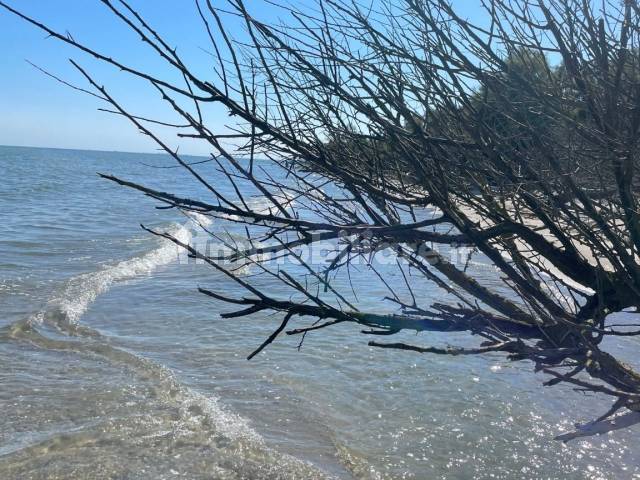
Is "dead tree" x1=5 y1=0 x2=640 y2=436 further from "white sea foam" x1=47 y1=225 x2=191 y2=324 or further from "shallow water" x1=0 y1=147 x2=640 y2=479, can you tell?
"white sea foam" x1=47 y1=225 x2=191 y2=324

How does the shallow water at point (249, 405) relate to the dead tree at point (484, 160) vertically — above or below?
below

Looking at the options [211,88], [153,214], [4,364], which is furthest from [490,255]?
[153,214]

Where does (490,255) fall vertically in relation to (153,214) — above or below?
above

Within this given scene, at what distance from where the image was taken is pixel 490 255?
7.28 ft

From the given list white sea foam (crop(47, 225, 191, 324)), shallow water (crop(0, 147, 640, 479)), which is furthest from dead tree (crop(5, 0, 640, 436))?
white sea foam (crop(47, 225, 191, 324))

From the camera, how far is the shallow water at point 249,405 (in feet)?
17.4

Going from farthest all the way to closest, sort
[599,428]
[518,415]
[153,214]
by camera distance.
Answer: [153,214] → [518,415] → [599,428]

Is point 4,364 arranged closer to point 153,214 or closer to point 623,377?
point 623,377

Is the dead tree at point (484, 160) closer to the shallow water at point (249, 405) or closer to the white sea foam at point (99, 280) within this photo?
the shallow water at point (249, 405)

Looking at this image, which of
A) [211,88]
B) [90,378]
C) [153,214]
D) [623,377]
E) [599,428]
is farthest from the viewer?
[153,214]

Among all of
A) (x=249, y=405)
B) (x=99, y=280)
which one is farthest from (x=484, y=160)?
(x=99, y=280)

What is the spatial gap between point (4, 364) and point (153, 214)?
18.1 metres

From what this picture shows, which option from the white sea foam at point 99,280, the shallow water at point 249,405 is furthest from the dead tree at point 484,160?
the white sea foam at point 99,280

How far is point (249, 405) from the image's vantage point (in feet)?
21.5
